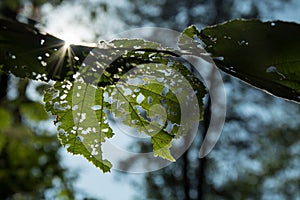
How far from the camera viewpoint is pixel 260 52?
46cm

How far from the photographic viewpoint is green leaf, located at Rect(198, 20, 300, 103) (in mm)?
440

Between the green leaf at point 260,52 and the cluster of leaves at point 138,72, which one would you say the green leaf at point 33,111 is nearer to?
the cluster of leaves at point 138,72

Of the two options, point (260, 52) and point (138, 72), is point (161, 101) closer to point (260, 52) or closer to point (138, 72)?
point (138, 72)

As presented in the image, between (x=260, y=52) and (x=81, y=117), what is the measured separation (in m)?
0.31

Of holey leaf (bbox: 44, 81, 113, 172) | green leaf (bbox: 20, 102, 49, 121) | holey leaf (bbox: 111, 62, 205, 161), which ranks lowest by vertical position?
holey leaf (bbox: 44, 81, 113, 172)

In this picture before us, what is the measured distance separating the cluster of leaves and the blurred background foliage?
5.26 feet

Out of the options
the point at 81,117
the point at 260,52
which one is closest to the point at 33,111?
the point at 81,117

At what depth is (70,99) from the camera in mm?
633

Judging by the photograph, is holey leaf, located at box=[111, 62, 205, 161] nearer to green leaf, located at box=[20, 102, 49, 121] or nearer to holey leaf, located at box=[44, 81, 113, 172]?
holey leaf, located at box=[44, 81, 113, 172]

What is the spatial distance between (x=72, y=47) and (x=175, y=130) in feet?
0.84

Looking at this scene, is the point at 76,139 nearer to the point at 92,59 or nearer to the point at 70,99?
the point at 70,99

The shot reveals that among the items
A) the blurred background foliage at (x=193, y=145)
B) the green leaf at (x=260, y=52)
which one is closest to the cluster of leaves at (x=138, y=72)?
the green leaf at (x=260, y=52)

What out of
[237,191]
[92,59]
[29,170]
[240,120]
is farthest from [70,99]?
[237,191]

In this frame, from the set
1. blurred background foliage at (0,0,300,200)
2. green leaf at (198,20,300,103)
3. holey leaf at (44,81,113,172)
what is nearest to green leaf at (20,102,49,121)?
blurred background foliage at (0,0,300,200)
